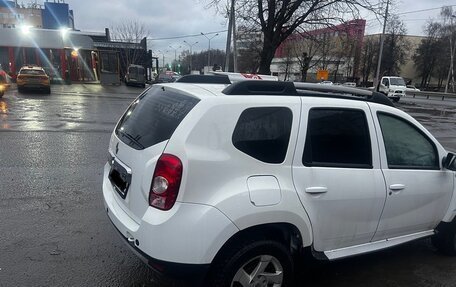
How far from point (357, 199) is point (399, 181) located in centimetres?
54

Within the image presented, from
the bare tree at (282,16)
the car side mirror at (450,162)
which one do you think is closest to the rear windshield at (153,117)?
the car side mirror at (450,162)

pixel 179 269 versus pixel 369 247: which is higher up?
pixel 179 269

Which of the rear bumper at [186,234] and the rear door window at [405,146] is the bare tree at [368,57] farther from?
the rear bumper at [186,234]

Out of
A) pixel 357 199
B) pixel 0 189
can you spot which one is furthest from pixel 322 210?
pixel 0 189

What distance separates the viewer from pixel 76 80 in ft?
117

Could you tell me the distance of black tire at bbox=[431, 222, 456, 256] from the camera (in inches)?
150

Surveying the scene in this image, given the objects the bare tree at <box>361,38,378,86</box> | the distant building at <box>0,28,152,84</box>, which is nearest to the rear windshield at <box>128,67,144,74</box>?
the distant building at <box>0,28,152,84</box>

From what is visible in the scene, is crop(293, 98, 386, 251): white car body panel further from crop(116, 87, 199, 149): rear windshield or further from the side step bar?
crop(116, 87, 199, 149): rear windshield

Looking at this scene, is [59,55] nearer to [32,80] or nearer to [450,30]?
[32,80]

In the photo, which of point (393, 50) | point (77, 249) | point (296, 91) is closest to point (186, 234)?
point (296, 91)

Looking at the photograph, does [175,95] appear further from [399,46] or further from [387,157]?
[399,46]

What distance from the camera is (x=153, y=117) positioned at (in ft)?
9.81

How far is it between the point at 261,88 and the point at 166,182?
1.05 m

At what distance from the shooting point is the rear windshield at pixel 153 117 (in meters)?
2.71
